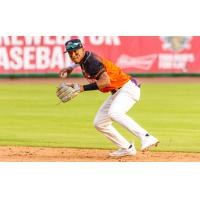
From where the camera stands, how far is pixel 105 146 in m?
15.0

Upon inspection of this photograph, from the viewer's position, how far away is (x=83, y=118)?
19.7 m

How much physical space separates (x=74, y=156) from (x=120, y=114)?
1.49 metres

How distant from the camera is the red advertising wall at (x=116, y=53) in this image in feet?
109

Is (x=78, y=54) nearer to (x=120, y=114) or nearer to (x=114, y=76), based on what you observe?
(x=114, y=76)

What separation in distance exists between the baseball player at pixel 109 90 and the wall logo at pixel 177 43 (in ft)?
68.2

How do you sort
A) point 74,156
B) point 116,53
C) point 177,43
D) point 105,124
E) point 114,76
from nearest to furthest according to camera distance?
1. point 114,76
2. point 105,124
3. point 74,156
4. point 116,53
5. point 177,43

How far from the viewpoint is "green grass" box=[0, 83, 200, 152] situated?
15.5 metres

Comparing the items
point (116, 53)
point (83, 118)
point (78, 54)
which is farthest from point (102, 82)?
point (116, 53)

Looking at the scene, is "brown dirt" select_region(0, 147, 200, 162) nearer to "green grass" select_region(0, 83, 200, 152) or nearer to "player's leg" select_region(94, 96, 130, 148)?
"player's leg" select_region(94, 96, 130, 148)

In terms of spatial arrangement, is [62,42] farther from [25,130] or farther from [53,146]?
[53,146]

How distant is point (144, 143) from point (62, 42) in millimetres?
21475

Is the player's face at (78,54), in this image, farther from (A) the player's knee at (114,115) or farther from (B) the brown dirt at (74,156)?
(B) the brown dirt at (74,156)

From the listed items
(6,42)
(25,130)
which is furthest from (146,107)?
(6,42)

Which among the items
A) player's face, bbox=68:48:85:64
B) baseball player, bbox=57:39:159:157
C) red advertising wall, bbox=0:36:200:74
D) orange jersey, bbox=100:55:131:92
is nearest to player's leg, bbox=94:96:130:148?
baseball player, bbox=57:39:159:157
